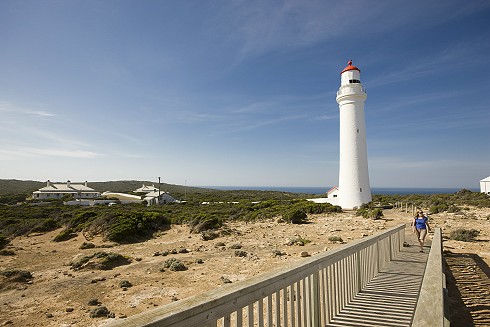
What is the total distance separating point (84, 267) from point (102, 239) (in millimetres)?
6551

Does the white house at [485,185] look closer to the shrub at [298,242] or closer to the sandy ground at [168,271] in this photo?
the sandy ground at [168,271]

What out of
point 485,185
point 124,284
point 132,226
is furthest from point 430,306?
point 485,185

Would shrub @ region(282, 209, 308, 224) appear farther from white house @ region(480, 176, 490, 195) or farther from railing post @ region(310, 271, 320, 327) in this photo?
white house @ region(480, 176, 490, 195)

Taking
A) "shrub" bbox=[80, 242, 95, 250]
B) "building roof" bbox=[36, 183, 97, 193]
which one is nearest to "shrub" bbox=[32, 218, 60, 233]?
"shrub" bbox=[80, 242, 95, 250]

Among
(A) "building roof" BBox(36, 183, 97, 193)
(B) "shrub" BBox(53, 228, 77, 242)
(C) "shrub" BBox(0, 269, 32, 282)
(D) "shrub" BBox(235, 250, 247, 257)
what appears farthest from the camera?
(A) "building roof" BBox(36, 183, 97, 193)

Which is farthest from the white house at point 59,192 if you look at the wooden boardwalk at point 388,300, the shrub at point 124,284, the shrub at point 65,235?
the wooden boardwalk at point 388,300

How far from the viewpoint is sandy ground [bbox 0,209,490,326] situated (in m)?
7.78

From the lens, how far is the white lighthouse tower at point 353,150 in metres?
26.3

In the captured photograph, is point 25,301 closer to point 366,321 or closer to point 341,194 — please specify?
point 366,321

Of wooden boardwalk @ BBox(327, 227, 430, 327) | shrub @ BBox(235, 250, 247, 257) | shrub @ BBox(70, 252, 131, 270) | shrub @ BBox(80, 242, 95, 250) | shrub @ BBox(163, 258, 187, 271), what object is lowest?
shrub @ BBox(80, 242, 95, 250)

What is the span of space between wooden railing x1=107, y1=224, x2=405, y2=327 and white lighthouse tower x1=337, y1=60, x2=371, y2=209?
808 inches

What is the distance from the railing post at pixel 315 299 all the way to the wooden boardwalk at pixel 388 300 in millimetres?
595

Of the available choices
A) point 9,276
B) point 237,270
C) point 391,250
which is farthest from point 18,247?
point 391,250

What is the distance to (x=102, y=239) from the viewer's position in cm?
1867
